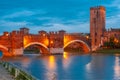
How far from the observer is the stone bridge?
2537 inches

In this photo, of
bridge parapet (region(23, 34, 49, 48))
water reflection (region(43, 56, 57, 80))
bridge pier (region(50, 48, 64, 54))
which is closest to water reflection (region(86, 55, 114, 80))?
water reflection (region(43, 56, 57, 80))

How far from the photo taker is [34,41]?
6962cm

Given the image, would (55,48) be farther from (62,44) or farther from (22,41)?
(22,41)

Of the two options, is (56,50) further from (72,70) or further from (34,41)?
(72,70)

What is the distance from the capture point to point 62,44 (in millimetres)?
76750

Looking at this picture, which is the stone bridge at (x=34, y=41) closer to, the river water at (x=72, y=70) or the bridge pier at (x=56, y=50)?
the bridge pier at (x=56, y=50)

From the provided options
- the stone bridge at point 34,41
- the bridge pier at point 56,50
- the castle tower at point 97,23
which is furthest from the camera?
the castle tower at point 97,23

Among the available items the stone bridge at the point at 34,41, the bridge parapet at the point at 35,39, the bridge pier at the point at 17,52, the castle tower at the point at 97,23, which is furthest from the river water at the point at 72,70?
the castle tower at the point at 97,23

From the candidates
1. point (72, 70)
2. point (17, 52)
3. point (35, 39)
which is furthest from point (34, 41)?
point (72, 70)

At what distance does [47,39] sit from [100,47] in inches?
939

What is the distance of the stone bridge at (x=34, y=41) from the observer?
6444cm

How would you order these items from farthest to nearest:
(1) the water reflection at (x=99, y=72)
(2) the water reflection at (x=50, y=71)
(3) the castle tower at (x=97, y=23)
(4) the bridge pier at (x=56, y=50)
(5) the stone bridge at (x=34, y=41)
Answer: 1. (3) the castle tower at (x=97, y=23)
2. (4) the bridge pier at (x=56, y=50)
3. (5) the stone bridge at (x=34, y=41)
4. (1) the water reflection at (x=99, y=72)
5. (2) the water reflection at (x=50, y=71)

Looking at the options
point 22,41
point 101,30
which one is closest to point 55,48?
point 22,41

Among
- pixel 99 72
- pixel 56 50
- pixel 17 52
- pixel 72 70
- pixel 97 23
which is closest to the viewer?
pixel 99 72
